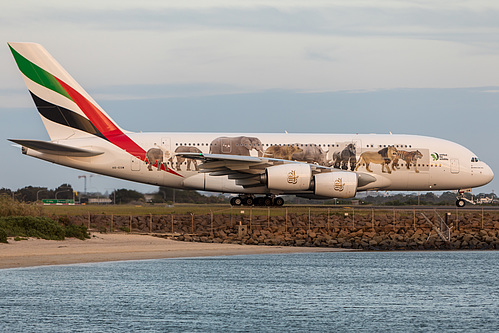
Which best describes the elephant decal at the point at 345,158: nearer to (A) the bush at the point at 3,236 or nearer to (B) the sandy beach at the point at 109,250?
(B) the sandy beach at the point at 109,250

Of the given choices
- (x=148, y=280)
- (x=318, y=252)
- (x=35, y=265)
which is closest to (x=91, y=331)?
(x=148, y=280)

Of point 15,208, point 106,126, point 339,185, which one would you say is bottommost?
point 15,208

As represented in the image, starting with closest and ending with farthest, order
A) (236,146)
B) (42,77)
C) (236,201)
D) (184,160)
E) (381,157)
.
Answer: (184,160) → (236,146) → (381,157) → (42,77) → (236,201)

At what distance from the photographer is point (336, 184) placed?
3944 centimetres

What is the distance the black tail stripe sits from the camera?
4200 cm

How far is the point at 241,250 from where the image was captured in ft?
103

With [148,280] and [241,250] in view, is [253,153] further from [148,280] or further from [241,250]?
[148,280]

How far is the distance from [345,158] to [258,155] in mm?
4810

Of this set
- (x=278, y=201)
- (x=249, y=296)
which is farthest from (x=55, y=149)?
(x=249, y=296)

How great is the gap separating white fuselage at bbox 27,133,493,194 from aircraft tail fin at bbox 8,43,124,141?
1.03 metres

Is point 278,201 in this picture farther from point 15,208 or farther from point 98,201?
point 98,201

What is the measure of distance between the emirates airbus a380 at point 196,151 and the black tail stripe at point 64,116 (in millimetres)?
55

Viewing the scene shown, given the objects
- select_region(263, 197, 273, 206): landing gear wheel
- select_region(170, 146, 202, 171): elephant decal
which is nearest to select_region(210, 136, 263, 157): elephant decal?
select_region(170, 146, 202, 171): elephant decal

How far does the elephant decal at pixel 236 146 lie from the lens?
4131 cm
